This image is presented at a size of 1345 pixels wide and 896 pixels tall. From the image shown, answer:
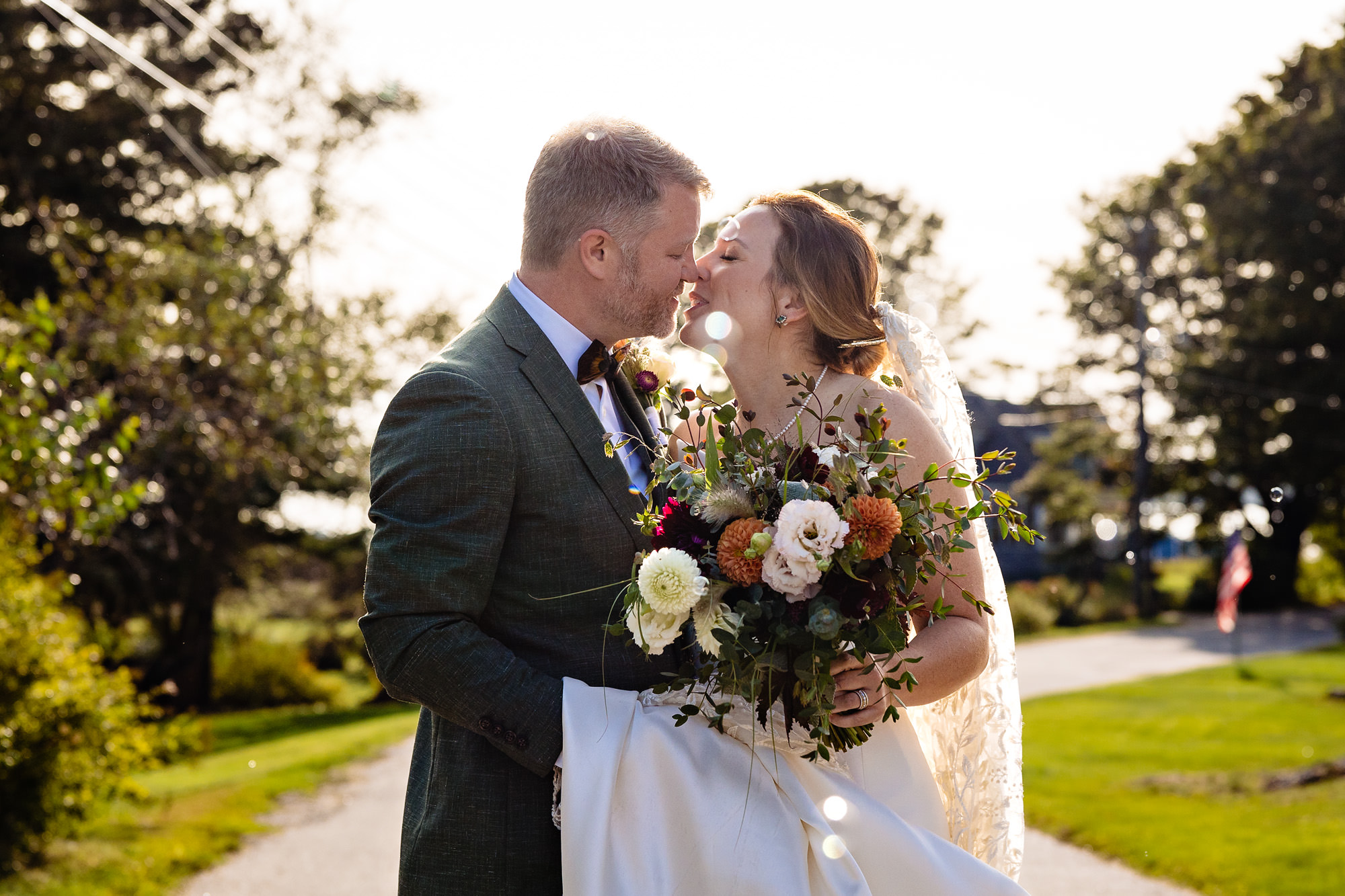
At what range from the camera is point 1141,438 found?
36.9m

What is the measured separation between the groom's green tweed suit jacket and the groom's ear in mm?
237

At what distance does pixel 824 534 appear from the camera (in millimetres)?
2232

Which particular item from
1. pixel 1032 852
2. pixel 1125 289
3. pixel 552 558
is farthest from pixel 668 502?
pixel 1125 289

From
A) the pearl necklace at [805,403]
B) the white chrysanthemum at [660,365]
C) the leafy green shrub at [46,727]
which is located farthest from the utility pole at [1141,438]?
the white chrysanthemum at [660,365]

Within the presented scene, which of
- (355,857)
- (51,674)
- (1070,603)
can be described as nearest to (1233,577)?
(1070,603)

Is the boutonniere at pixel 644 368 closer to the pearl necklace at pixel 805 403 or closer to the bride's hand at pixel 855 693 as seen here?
the pearl necklace at pixel 805 403

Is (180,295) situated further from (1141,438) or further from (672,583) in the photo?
(1141,438)

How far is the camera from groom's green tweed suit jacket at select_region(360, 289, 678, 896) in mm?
2400

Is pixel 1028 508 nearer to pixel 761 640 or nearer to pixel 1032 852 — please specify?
pixel 1032 852

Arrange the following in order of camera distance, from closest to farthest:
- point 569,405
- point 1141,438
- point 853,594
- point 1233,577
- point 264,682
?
point 853,594, point 569,405, point 1233,577, point 264,682, point 1141,438

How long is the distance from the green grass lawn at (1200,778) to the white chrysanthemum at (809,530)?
491 cm

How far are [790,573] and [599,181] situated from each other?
116 centimetres

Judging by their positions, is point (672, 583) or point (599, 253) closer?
point (672, 583)

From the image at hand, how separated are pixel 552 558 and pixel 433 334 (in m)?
20.4
